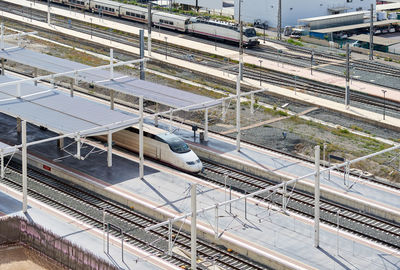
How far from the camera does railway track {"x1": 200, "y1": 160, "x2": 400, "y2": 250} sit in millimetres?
46312

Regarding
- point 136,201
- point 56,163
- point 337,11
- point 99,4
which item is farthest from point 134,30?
point 136,201

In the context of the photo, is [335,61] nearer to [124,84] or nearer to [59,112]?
[124,84]

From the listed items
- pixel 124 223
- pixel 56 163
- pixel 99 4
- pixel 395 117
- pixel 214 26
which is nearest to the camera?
pixel 124 223

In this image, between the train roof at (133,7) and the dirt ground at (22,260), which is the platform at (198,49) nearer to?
the train roof at (133,7)

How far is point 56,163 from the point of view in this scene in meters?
54.7

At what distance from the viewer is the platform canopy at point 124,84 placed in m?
57.3

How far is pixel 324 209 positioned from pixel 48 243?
658 inches

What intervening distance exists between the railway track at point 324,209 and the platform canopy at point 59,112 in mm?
6917

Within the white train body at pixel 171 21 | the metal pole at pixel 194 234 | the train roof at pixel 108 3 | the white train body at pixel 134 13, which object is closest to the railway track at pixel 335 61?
the white train body at pixel 171 21

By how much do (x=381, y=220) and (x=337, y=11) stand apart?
67.3 metres

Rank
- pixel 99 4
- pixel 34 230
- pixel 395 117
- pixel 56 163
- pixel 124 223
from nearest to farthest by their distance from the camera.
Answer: pixel 34 230
pixel 124 223
pixel 56 163
pixel 395 117
pixel 99 4

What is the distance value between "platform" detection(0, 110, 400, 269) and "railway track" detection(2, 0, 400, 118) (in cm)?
1820

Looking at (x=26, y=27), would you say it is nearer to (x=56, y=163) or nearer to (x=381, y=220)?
(x=56, y=163)

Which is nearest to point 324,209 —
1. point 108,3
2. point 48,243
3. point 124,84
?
point 48,243
